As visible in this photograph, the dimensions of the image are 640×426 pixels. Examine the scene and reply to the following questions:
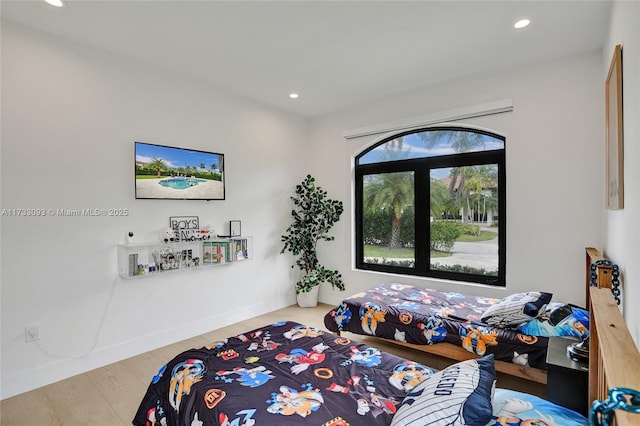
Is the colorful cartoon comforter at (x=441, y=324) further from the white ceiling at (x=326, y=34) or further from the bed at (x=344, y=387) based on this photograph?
the white ceiling at (x=326, y=34)

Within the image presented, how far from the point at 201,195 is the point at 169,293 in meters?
1.08

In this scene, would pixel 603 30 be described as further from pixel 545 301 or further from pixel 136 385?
pixel 136 385

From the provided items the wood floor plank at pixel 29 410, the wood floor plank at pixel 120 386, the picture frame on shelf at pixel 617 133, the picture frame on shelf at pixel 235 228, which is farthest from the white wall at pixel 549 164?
the wood floor plank at pixel 29 410

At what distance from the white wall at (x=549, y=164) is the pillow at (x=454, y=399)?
2231 mm

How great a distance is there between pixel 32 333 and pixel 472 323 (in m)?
3.41

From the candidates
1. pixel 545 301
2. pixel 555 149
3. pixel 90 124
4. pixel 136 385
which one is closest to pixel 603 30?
pixel 555 149

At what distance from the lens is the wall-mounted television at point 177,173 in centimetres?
321

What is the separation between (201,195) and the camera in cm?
363

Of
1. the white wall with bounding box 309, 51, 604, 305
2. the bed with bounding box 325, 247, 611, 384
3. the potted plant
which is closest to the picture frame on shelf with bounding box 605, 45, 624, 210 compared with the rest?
the bed with bounding box 325, 247, 611, 384

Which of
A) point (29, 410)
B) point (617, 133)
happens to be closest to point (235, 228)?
point (29, 410)

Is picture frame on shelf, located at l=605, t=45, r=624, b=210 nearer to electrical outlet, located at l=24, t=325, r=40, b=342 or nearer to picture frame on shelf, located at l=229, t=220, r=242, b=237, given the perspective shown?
picture frame on shelf, located at l=229, t=220, r=242, b=237

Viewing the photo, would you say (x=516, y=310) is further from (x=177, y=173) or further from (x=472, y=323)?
(x=177, y=173)

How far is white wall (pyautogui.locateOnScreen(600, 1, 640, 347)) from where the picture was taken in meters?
1.34

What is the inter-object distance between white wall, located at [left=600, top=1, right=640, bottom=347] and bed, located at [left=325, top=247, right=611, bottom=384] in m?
0.26
